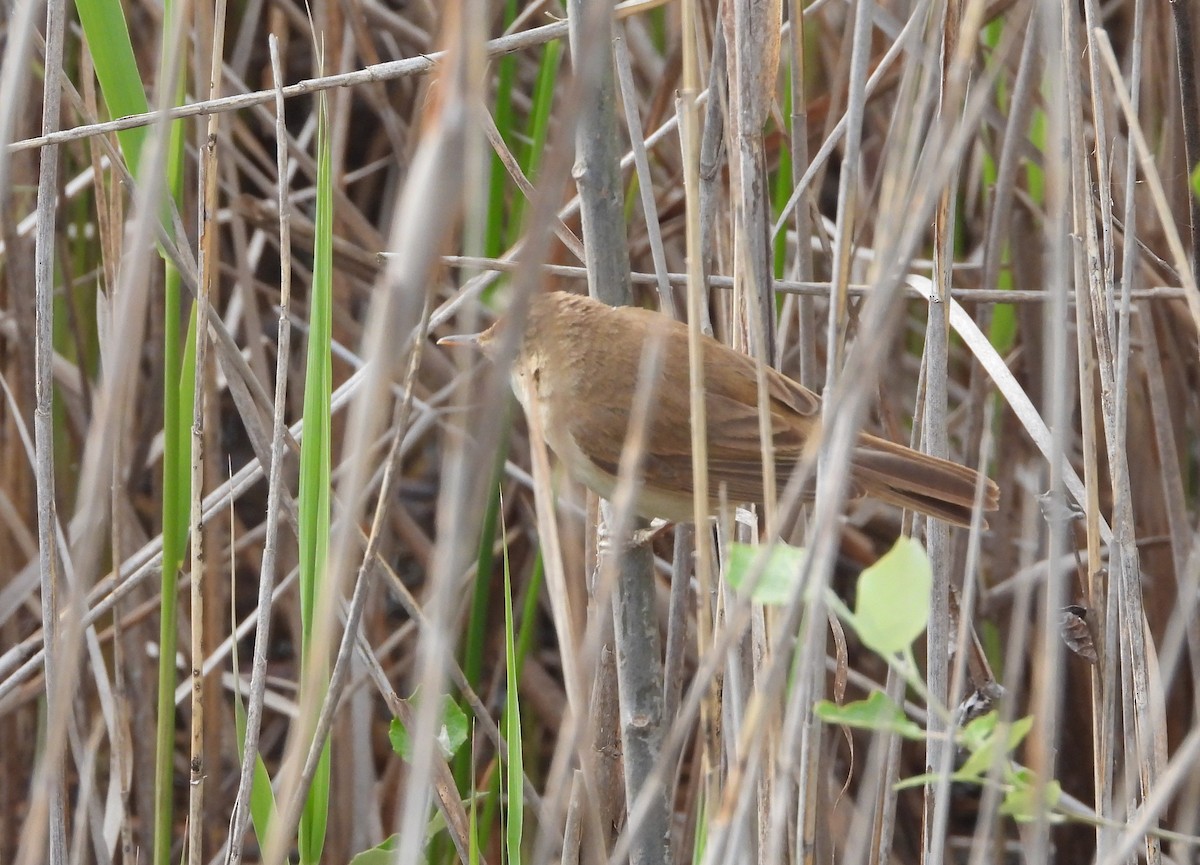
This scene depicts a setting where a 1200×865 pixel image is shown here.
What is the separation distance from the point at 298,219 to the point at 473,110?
6.33 feet

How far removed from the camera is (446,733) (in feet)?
5.08

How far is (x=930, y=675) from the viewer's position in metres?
1.45

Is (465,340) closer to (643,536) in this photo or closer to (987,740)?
(987,740)

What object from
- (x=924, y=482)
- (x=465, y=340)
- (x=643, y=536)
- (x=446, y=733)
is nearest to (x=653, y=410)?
(x=643, y=536)

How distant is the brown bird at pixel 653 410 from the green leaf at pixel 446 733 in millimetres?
448

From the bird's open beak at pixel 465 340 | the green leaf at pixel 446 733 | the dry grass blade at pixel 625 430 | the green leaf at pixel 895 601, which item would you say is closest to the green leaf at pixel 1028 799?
the dry grass blade at pixel 625 430

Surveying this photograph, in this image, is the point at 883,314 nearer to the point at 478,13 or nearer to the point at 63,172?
the point at 478,13

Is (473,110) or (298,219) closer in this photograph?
(473,110)

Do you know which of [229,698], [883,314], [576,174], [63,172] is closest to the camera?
[883,314]

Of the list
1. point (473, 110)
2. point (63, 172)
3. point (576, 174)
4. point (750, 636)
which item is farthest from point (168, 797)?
point (63, 172)

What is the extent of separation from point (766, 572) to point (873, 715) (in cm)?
12

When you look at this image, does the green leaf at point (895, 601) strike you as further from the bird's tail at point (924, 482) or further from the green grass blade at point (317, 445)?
the bird's tail at point (924, 482)

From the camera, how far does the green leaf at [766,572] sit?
0.81 meters

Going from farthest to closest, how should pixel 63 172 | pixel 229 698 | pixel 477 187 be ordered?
pixel 229 698, pixel 63 172, pixel 477 187
